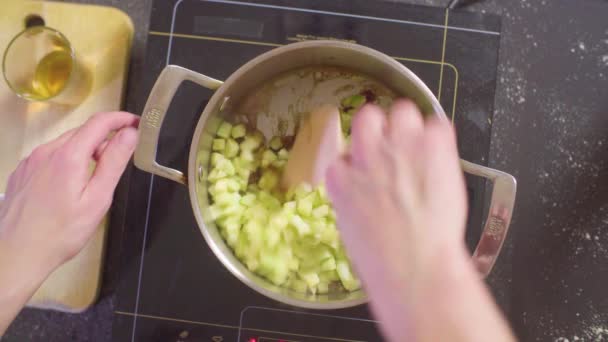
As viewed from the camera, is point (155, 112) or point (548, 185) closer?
point (155, 112)

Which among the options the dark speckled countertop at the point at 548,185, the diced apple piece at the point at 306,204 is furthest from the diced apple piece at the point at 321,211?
the dark speckled countertop at the point at 548,185

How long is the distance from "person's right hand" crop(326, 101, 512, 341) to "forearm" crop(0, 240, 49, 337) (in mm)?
453

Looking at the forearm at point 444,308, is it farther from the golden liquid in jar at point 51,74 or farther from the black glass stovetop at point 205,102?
the golden liquid in jar at point 51,74

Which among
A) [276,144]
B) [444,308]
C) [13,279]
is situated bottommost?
[13,279]

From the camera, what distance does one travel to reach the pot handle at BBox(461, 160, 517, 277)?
67 centimetres

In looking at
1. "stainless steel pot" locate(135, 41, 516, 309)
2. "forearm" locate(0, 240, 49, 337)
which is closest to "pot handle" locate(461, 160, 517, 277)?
"stainless steel pot" locate(135, 41, 516, 309)

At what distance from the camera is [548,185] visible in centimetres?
89

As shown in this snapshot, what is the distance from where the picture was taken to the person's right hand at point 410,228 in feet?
1.57

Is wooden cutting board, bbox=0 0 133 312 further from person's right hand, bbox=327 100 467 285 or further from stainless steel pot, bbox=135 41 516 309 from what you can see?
person's right hand, bbox=327 100 467 285

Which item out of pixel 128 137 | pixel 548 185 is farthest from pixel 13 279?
pixel 548 185

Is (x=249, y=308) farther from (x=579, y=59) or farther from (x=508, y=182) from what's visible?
(x=579, y=59)

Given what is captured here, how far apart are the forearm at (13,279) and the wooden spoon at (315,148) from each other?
402 millimetres

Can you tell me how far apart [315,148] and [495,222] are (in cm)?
30

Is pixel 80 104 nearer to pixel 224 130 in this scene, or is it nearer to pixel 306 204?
pixel 224 130
